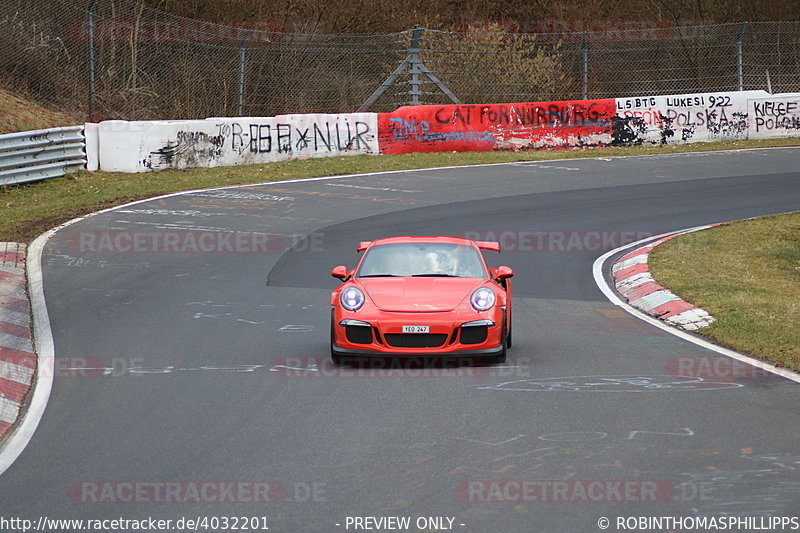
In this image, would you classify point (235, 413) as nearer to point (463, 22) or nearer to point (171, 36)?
point (171, 36)

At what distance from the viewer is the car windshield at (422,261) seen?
11.0 meters

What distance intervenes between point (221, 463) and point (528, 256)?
1010 centimetres

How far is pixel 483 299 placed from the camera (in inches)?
402

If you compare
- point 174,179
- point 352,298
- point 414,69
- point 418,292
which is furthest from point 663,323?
point 414,69

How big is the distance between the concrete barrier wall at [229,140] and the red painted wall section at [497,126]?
742 mm

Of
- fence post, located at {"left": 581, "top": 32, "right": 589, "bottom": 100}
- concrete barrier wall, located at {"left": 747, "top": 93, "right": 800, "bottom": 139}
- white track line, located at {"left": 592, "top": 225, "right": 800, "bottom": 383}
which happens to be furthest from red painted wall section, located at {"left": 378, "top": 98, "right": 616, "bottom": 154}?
white track line, located at {"left": 592, "top": 225, "right": 800, "bottom": 383}

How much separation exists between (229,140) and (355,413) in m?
18.4

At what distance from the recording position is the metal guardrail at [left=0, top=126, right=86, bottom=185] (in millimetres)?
21953
